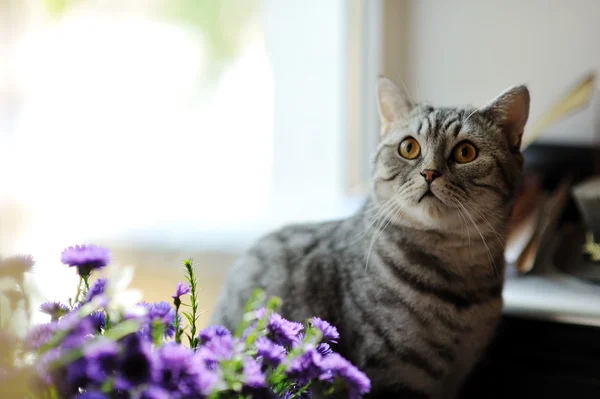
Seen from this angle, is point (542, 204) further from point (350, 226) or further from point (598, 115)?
point (350, 226)

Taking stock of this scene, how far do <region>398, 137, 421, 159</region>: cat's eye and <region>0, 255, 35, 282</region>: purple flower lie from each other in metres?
0.60

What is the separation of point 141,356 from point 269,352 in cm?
12

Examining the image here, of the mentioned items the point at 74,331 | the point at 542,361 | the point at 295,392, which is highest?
the point at 74,331

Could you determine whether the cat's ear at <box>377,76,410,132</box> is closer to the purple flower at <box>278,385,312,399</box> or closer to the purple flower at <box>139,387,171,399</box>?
the purple flower at <box>278,385,312,399</box>

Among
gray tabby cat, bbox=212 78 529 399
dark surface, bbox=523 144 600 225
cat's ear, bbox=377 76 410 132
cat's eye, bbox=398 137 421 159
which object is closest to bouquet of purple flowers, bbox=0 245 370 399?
gray tabby cat, bbox=212 78 529 399

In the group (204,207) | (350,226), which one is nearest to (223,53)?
(204,207)

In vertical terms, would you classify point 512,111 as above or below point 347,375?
above

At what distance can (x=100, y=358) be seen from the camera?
44 cm

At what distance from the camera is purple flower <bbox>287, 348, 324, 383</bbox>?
507 millimetres

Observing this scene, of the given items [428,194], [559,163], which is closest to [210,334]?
[428,194]

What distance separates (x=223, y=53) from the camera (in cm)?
171

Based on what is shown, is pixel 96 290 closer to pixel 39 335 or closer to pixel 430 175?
pixel 39 335

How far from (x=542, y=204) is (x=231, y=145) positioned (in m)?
0.93

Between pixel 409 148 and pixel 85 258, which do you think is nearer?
pixel 85 258
